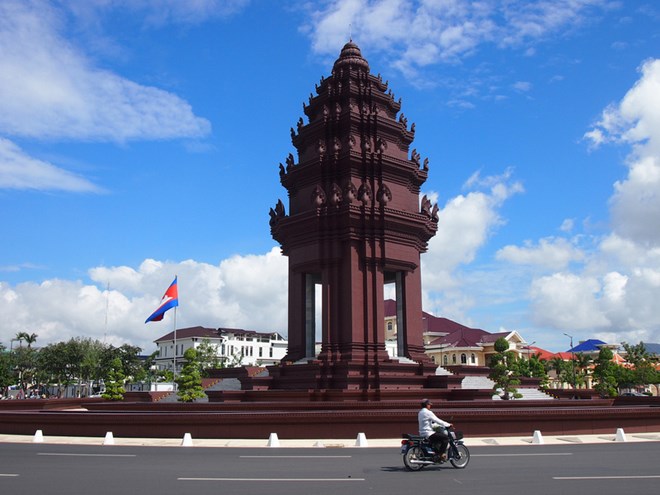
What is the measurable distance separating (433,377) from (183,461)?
56.4 feet

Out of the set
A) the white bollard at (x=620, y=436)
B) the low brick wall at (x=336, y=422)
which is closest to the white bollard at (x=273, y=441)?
the low brick wall at (x=336, y=422)

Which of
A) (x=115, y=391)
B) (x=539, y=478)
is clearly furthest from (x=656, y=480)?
(x=115, y=391)

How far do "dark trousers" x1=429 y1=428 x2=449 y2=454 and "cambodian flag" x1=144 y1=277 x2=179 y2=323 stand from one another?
3295cm

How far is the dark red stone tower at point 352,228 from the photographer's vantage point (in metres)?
33.6

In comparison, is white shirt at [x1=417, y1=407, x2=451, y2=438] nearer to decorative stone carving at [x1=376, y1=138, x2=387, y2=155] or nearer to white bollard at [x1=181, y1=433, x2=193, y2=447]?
white bollard at [x1=181, y1=433, x2=193, y2=447]

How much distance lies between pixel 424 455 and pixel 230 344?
102588 millimetres

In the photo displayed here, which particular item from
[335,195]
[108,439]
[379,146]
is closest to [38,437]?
[108,439]

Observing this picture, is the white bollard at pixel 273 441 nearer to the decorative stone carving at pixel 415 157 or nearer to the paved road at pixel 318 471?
the paved road at pixel 318 471

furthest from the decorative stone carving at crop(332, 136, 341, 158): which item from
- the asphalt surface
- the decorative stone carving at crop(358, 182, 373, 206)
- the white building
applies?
the white building

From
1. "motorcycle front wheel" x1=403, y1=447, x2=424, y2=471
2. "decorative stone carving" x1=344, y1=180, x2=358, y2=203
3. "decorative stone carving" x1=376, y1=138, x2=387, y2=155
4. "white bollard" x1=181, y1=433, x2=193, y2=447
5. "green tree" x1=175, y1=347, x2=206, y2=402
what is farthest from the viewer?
"decorative stone carving" x1=376, y1=138, x2=387, y2=155

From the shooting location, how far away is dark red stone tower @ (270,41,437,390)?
3356 cm

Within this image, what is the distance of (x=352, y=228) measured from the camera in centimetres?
3466

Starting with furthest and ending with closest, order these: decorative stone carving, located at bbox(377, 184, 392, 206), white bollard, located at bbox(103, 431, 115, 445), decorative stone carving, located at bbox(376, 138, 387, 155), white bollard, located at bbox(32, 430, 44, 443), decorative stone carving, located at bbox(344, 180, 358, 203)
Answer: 1. decorative stone carving, located at bbox(376, 138, 387, 155)
2. decorative stone carving, located at bbox(377, 184, 392, 206)
3. decorative stone carving, located at bbox(344, 180, 358, 203)
4. white bollard, located at bbox(32, 430, 44, 443)
5. white bollard, located at bbox(103, 431, 115, 445)

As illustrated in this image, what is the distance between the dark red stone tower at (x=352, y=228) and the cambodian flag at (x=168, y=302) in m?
11.7
